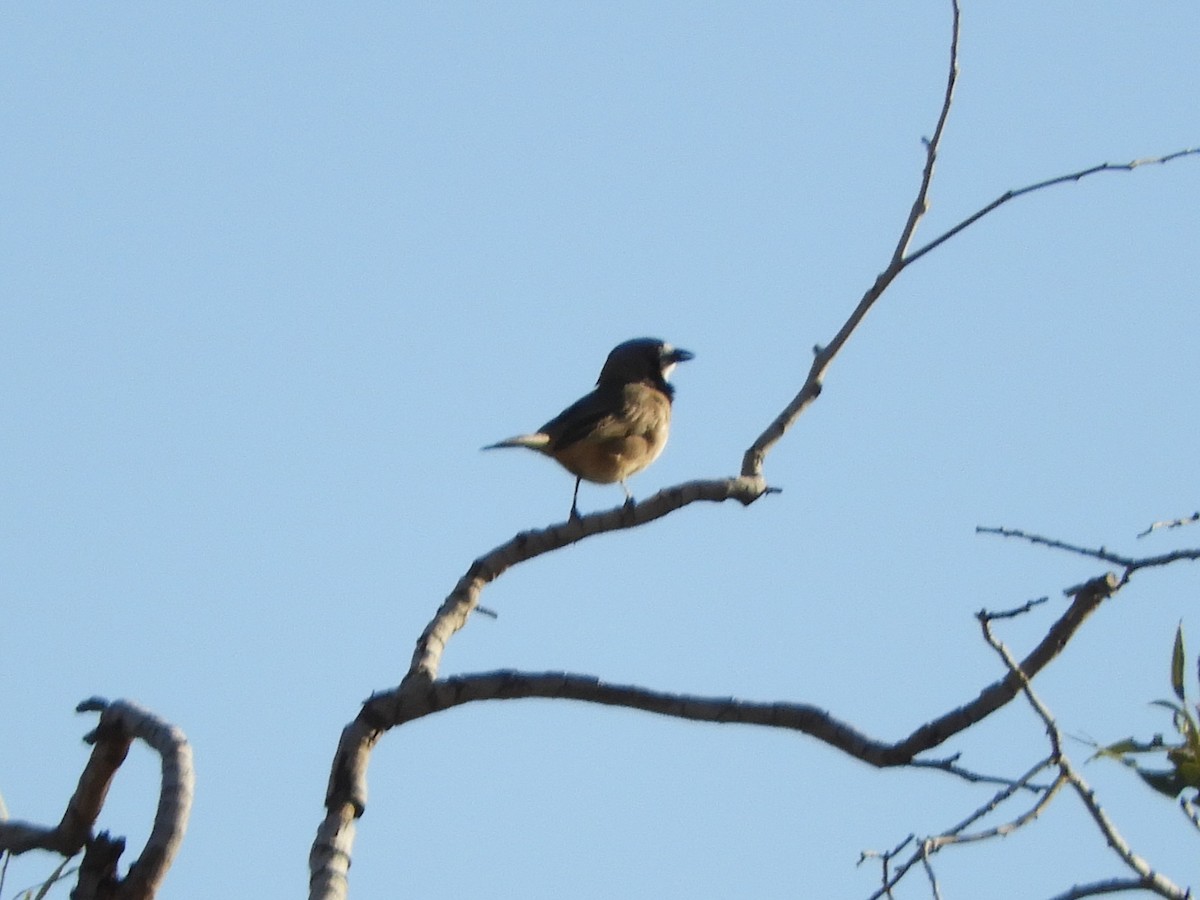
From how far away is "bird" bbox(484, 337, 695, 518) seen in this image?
8.02 metres

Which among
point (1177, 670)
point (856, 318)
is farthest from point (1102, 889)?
point (856, 318)

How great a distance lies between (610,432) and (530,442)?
485 millimetres

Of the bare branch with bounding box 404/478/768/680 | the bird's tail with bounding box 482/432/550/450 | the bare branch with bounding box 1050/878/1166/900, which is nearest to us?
the bare branch with bounding box 1050/878/1166/900

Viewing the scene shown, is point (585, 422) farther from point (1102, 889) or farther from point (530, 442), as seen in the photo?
point (1102, 889)

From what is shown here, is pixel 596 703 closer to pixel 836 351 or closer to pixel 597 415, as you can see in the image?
pixel 836 351

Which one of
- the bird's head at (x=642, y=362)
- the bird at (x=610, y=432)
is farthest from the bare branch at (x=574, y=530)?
the bird's head at (x=642, y=362)

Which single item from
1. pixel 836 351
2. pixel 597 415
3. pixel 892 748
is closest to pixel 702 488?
pixel 836 351

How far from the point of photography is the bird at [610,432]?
802cm

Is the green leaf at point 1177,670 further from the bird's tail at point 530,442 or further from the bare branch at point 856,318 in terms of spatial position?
the bird's tail at point 530,442

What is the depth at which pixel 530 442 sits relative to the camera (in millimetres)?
7781

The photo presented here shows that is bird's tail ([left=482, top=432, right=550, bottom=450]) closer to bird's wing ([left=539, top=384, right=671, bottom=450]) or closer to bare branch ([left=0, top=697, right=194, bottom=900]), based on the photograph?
→ bird's wing ([left=539, top=384, right=671, bottom=450])

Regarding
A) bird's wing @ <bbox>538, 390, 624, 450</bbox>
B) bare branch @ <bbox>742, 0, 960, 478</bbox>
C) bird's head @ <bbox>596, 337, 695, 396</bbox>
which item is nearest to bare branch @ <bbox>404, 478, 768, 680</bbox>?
bare branch @ <bbox>742, 0, 960, 478</bbox>

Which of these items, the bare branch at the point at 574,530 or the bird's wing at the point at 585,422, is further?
the bird's wing at the point at 585,422

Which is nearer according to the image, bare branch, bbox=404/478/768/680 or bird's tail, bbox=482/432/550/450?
bare branch, bbox=404/478/768/680
